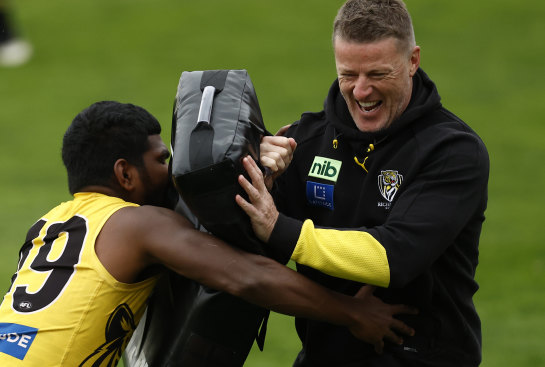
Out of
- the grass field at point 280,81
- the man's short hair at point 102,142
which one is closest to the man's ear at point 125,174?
the man's short hair at point 102,142

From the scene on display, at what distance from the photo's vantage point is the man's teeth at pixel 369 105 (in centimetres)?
414

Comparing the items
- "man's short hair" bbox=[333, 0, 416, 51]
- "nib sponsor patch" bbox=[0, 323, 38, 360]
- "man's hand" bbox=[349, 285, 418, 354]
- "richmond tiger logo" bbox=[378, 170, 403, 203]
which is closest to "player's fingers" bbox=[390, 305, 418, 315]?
"man's hand" bbox=[349, 285, 418, 354]

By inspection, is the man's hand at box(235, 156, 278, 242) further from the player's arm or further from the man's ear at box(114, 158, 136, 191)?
the man's ear at box(114, 158, 136, 191)

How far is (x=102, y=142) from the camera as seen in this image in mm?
4383

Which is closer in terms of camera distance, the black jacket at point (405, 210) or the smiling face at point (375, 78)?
the black jacket at point (405, 210)

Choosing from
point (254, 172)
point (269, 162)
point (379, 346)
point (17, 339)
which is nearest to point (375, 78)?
point (269, 162)

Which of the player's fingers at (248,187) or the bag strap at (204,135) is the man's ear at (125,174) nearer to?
the bag strap at (204,135)

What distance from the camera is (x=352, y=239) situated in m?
3.77

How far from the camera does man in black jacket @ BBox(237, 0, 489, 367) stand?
148 inches

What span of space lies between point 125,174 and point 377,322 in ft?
4.73

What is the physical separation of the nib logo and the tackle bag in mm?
395

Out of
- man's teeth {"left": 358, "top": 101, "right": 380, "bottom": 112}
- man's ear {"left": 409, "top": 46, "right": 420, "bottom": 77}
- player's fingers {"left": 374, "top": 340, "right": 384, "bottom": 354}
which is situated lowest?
player's fingers {"left": 374, "top": 340, "right": 384, "bottom": 354}

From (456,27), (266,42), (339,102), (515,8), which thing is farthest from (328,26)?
(339,102)

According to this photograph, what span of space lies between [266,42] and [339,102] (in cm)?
1227
